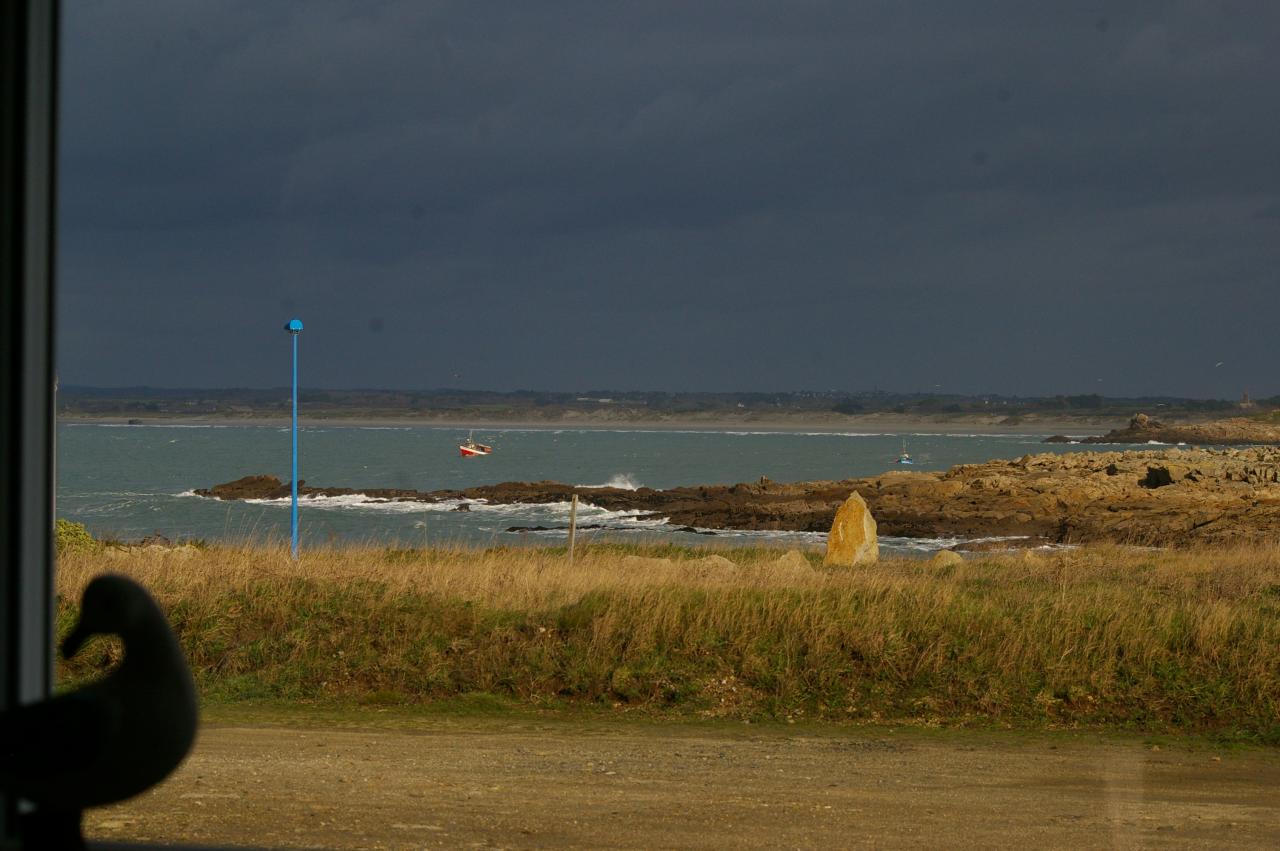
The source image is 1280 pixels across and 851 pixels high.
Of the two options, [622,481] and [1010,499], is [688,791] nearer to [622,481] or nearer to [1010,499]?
[1010,499]

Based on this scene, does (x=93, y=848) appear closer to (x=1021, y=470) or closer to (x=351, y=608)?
(x=351, y=608)

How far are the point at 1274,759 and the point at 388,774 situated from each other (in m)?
6.92

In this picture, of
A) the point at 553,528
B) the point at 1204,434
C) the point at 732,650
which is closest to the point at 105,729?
the point at 732,650

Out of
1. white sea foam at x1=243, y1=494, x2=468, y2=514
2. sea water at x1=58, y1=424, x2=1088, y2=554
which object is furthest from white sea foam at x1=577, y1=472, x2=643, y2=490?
white sea foam at x1=243, y1=494, x2=468, y2=514

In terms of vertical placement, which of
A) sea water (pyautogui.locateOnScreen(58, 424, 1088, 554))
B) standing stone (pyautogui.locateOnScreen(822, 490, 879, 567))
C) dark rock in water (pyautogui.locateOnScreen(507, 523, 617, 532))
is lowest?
sea water (pyautogui.locateOnScreen(58, 424, 1088, 554))

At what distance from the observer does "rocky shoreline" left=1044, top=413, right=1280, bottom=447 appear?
153375 millimetres

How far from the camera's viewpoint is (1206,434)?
156 metres

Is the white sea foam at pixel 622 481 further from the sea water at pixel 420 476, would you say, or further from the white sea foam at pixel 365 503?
the white sea foam at pixel 365 503

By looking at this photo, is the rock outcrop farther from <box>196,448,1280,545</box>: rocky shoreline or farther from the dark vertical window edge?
the dark vertical window edge

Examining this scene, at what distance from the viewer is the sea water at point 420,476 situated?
42.9m

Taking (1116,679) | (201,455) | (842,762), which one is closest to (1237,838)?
(842,762)

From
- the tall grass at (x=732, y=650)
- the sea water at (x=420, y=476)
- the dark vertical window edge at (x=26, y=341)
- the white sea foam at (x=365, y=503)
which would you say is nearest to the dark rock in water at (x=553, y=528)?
the sea water at (x=420, y=476)

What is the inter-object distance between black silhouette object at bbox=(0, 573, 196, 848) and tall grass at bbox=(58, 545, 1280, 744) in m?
10.2

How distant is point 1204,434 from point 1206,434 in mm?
240
